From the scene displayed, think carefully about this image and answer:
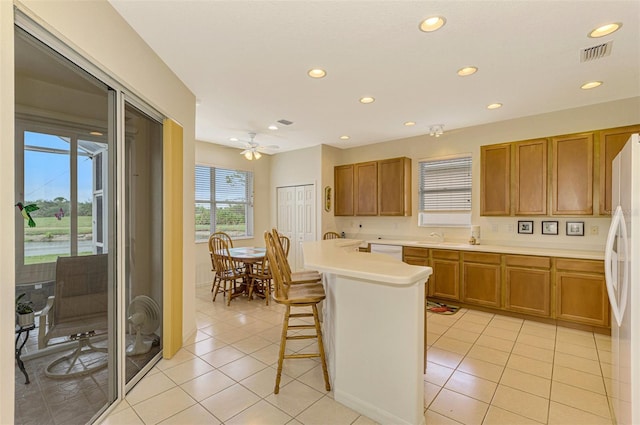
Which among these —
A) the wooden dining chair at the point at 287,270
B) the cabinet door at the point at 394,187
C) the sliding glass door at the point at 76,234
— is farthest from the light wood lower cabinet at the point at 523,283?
the sliding glass door at the point at 76,234

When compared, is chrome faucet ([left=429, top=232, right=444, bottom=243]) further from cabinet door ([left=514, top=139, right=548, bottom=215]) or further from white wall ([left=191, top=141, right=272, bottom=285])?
white wall ([left=191, top=141, right=272, bottom=285])

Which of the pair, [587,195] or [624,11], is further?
[587,195]

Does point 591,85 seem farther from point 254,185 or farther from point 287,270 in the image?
point 254,185

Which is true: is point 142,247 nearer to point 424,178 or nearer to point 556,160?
point 424,178

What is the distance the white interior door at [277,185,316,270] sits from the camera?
5.98 meters

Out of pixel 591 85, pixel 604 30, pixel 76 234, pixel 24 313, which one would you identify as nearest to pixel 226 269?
pixel 76 234

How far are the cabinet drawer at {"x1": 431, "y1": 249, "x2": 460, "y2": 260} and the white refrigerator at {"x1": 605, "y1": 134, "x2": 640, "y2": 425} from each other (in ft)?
7.85

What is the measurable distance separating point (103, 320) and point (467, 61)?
3.65 m

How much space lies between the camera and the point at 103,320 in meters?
2.00

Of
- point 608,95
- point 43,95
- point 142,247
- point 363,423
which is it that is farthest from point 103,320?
point 608,95

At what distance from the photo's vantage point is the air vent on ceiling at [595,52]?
234 cm

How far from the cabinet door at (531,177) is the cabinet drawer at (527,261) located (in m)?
0.65

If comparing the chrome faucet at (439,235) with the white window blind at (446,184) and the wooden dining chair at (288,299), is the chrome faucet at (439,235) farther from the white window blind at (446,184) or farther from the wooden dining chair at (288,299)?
the wooden dining chair at (288,299)

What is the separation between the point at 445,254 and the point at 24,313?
448 centimetres
